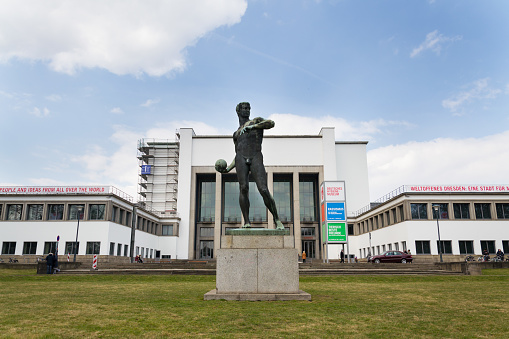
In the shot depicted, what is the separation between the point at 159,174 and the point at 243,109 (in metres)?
78.9

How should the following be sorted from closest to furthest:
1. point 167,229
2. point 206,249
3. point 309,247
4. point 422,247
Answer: point 422,247 → point 309,247 → point 206,249 → point 167,229

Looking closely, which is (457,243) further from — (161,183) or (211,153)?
(161,183)

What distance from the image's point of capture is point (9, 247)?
4806 cm

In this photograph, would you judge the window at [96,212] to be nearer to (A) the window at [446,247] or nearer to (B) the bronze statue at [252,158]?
(A) the window at [446,247]

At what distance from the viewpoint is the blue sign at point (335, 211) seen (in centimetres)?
4044

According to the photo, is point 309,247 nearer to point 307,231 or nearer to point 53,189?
point 307,231

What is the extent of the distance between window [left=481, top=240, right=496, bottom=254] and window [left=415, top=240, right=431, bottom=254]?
6522 millimetres

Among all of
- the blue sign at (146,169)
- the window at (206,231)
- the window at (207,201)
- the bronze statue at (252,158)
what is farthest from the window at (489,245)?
the blue sign at (146,169)

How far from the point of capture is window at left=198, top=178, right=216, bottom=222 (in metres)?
67.9

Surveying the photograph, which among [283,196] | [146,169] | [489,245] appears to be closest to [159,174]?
[146,169]

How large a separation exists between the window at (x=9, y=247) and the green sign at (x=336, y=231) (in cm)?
3791

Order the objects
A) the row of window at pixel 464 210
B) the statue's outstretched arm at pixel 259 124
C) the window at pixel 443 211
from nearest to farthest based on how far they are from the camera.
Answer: the statue's outstretched arm at pixel 259 124 < the row of window at pixel 464 210 < the window at pixel 443 211

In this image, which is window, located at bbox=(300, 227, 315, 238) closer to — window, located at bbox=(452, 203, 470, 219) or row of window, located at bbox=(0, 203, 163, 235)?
window, located at bbox=(452, 203, 470, 219)

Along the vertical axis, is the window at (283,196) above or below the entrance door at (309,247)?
above
